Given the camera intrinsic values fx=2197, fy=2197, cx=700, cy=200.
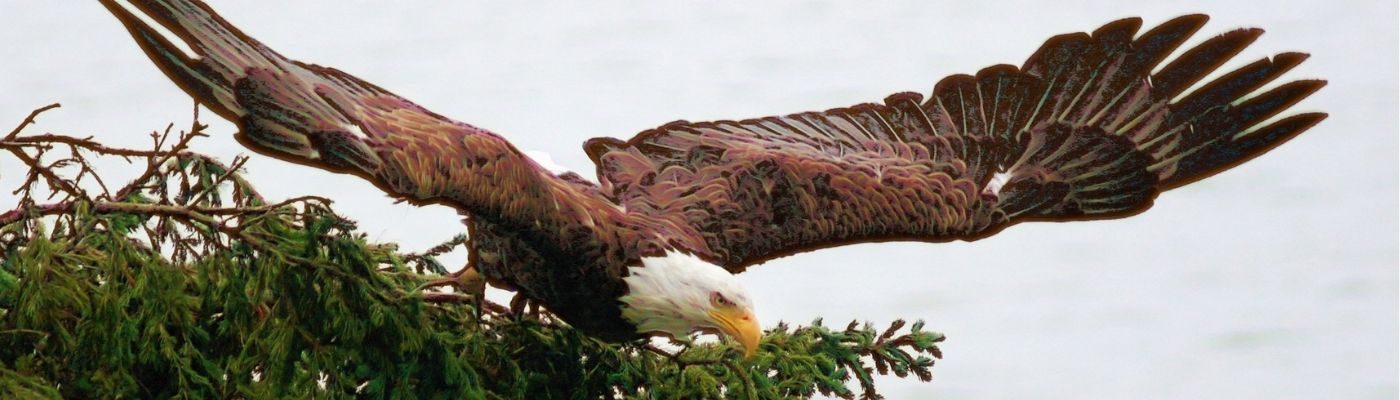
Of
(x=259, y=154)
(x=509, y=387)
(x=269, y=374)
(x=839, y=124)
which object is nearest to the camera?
(x=259, y=154)

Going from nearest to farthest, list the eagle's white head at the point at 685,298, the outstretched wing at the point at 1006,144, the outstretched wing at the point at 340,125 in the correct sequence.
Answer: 1. the outstretched wing at the point at 340,125
2. the eagle's white head at the point at 685,298
3. the outstretched wing at the point at 1006,144

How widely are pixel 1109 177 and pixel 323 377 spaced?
8.14ft

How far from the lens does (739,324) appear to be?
18.5ft

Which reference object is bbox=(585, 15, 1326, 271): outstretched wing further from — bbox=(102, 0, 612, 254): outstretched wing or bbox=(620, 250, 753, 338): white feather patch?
bbox=(102, 0, 612, 254): outstretched wing

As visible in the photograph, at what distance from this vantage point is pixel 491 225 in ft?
18.1

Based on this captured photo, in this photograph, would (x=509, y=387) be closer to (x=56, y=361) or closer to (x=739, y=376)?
(x=739, y=376)

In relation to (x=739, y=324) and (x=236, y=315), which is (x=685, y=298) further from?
(x=236, y=315)

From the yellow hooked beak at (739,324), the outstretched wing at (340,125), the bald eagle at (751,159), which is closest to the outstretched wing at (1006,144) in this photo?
the bald eagle at (751,159)

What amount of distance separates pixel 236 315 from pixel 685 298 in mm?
1153

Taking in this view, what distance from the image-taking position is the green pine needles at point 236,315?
216 inches

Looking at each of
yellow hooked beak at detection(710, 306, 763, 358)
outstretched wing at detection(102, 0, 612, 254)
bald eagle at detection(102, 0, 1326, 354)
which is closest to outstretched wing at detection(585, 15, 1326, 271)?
bald eagle at detection(102, 0, 1326, 354)

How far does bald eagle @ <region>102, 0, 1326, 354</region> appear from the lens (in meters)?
5.09

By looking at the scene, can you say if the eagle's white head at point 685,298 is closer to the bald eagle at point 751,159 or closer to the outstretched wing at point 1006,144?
the bald eagle at point 751,159

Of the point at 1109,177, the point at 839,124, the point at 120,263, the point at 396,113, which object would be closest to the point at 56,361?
the point at 120,263
